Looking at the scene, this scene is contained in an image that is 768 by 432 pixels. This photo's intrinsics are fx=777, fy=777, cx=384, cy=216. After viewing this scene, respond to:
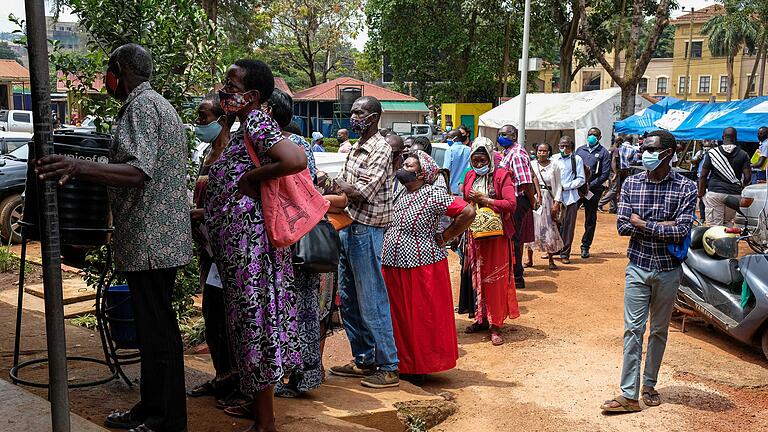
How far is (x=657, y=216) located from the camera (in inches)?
216

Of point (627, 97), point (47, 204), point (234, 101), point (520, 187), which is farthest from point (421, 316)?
point (627, 97)

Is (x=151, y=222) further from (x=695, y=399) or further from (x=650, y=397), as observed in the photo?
(x=695, y=399)

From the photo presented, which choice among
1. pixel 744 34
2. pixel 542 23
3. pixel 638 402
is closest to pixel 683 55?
pixel 744 34

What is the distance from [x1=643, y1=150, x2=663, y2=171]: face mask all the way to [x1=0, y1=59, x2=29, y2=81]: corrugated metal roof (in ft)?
168

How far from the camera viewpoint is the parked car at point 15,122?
29.9 m

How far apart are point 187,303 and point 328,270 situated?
2.25 metres

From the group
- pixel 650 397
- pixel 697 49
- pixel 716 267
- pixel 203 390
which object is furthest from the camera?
A: pixel 697 49

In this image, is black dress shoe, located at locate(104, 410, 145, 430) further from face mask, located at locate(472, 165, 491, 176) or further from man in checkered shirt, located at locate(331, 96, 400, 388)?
face mask, located at locate(472, 165, 491, 176)

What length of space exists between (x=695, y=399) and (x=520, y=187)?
3516mm

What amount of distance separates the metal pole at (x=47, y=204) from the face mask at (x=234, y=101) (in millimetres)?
1102

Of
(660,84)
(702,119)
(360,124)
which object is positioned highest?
(660,84)

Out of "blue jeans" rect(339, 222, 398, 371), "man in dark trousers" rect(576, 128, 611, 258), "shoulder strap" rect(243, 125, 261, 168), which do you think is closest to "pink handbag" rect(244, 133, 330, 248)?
"shoulder strap" rect(243, 125, 261, 168)

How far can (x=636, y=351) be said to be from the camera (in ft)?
18.2

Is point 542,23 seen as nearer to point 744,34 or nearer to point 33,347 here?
point 33,347
